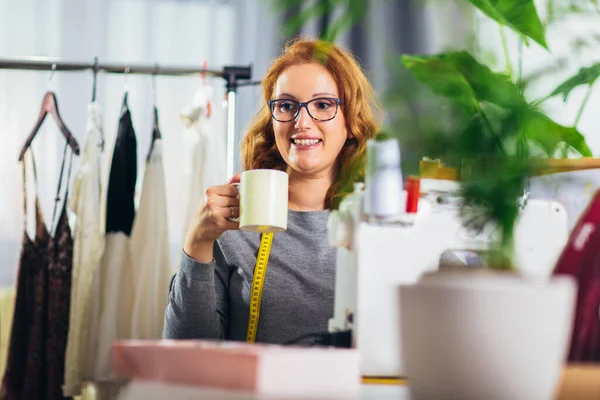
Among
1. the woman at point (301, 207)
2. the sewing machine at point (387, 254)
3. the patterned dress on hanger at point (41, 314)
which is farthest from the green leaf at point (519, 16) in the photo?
A: the patterned dress on hanger at point (41, 314)

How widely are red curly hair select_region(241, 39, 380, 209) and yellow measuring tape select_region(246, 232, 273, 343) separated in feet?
0.61

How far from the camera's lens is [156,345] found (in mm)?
606

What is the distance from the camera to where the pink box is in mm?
553

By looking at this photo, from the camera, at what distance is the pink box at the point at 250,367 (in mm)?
553

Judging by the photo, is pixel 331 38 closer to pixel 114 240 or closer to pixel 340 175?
pixel 340 175

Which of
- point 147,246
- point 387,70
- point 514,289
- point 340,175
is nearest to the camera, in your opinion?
point 514,289

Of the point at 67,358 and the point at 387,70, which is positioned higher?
the point at 387,70

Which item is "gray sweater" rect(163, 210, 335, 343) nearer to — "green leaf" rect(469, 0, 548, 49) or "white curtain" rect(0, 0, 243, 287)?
"green leaf" rect(469, 0, 548, 49)

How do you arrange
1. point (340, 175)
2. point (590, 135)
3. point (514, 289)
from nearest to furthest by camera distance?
1. point (514, 289)
2. point (340, 175)
3. point (590, 135)

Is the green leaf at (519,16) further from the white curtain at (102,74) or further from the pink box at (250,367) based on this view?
the white curtain at (102,74)

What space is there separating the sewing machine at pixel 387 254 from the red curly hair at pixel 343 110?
0.63 metres

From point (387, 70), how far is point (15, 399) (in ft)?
5.52

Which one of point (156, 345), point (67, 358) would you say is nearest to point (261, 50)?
point (67, 358)

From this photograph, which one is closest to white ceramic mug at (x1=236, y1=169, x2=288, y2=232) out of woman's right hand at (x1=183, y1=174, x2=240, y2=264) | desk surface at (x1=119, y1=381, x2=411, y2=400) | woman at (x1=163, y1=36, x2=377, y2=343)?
woman's right hand at (x1=183, y1=174, x2=240, y2=264)
